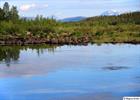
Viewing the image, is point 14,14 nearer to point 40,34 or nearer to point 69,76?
point 40,34

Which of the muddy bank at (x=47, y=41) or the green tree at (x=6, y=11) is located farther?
the green tree at (x=6, y=11)

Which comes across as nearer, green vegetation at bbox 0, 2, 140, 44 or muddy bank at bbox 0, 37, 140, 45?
muddy bank at bbox 0, 37, 140, 45

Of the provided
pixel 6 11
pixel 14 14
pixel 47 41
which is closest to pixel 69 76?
pixel 47 41

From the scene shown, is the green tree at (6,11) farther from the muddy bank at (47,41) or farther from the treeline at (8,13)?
the muddy bank at (47,41)

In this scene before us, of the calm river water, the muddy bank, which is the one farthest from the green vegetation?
the calm river water

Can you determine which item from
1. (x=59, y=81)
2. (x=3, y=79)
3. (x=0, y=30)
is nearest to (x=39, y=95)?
(x=59, y=81)

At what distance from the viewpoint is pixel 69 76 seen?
16141mm

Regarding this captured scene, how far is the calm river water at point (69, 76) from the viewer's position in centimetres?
1273

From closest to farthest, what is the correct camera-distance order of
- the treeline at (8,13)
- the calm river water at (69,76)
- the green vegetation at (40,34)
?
1. the calm river water at (69,76)
2. the green vegetation at (40,34)
3. the treeline at (8,13)

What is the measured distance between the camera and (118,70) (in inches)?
700

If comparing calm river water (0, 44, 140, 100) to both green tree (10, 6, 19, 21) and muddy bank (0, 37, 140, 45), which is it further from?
green tree (10, 6, 19, 21)

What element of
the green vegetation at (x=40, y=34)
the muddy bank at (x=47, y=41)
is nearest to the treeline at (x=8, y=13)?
the green vegetation at (x=40, y=34)

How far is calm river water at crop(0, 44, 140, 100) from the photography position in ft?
41.8

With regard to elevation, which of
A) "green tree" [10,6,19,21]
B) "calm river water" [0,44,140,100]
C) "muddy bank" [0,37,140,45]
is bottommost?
"calm river water" [0,44,140,100]
